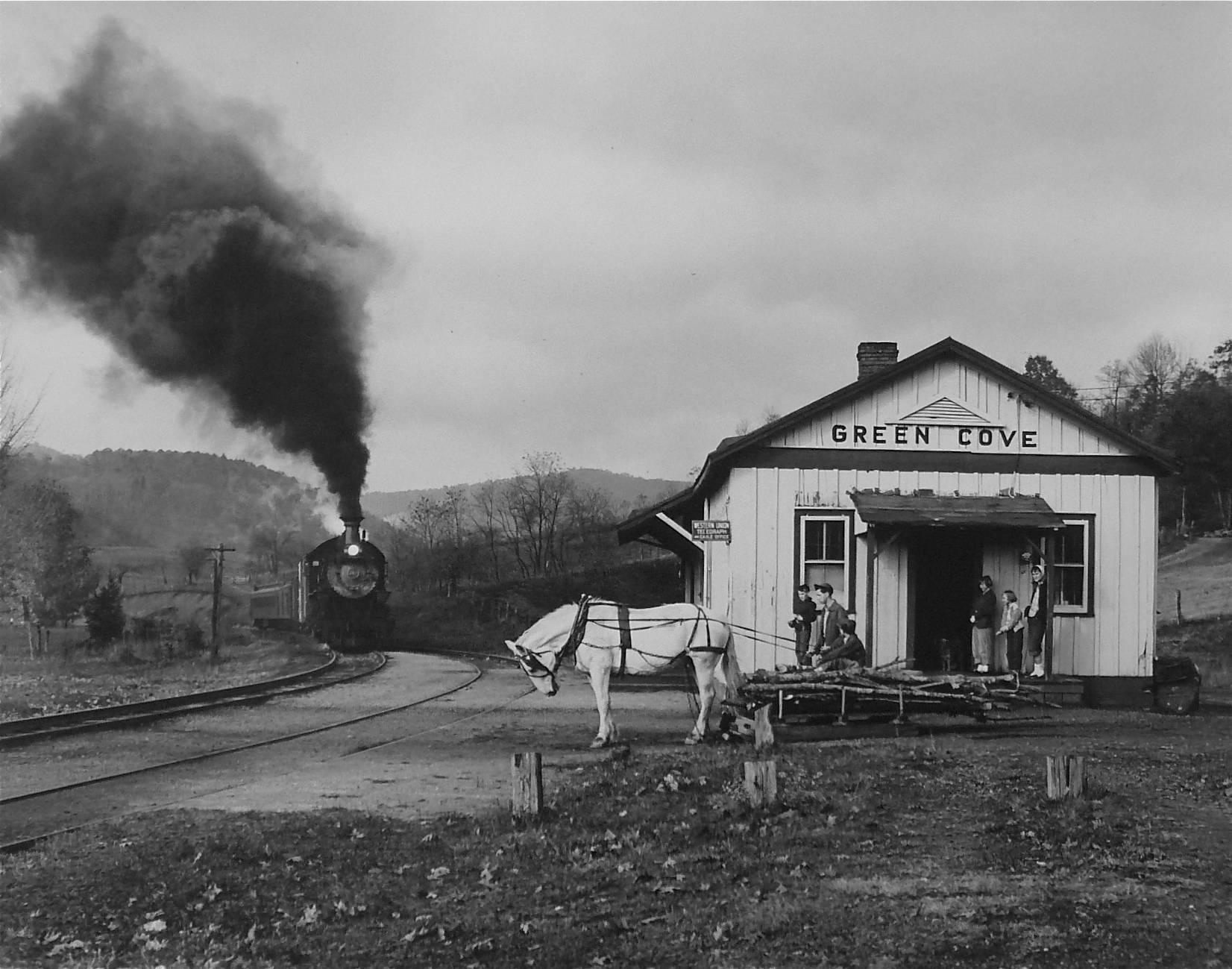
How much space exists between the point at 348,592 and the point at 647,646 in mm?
24919

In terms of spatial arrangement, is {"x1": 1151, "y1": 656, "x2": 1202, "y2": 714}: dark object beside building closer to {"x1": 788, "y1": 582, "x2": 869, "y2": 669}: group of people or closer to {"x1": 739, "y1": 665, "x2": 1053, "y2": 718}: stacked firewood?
{"x1": 739, "y1": 665, "x2": 1053, "y2": 718}: stacked firewood

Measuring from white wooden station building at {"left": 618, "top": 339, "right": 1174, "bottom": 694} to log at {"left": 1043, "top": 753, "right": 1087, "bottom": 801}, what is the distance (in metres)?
8.32

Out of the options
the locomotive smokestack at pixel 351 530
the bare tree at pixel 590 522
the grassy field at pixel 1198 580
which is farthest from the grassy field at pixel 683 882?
the bare tree at pixel 590 522

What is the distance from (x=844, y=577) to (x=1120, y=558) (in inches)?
174

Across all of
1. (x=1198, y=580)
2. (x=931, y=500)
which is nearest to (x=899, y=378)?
(x=931, y=500)

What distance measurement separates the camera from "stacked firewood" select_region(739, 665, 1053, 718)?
14.2m

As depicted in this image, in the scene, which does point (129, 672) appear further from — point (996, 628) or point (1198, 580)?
point (1198, 580)

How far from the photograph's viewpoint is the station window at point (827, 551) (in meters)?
18.8

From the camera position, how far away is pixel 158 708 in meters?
19.8

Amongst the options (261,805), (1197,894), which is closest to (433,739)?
(261,805)

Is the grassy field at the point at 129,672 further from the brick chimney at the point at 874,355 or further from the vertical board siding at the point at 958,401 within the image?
the brick chimney at the point at 874,355

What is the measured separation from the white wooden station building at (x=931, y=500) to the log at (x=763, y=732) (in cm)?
531

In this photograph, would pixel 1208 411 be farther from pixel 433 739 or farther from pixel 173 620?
pixel 433 739

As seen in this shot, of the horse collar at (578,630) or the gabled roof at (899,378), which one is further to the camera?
the gabled roof at (899,378)
